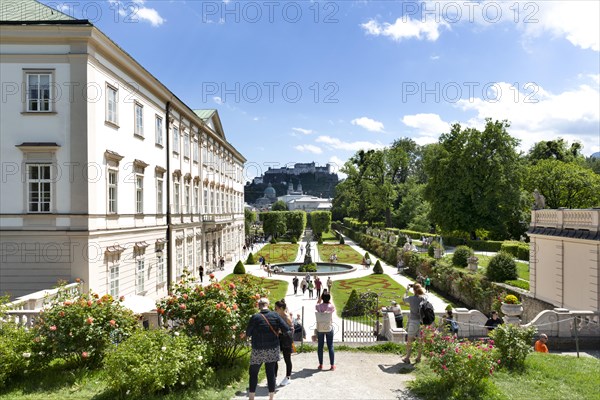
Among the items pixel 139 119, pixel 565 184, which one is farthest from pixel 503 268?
pixel 565 184

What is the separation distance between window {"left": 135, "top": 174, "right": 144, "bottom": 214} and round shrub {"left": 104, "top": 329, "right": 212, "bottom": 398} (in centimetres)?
1336

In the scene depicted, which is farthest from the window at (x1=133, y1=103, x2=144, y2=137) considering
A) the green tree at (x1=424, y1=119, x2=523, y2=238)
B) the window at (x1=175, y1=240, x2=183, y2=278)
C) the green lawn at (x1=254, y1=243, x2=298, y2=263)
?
the green tree at (x1=424, y1=119, x2=523, y2=238)

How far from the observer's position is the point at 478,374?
746 centimetres

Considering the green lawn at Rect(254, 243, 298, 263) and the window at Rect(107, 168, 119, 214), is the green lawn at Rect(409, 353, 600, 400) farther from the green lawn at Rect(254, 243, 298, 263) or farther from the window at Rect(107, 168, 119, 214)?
the green lawn at Rect(254, 243, 298, 263)

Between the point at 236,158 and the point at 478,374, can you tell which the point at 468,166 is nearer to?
the point at 236,158

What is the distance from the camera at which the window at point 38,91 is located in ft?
50.9

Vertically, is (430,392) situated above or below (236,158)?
below

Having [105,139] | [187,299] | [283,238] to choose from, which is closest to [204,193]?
[105,139]

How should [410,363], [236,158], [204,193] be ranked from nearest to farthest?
[410,363]
[204,193]
[236,158]

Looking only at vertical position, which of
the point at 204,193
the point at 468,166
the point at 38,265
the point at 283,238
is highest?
the point at 468,166

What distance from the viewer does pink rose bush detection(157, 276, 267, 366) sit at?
831cm

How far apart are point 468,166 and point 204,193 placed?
27.4 meters

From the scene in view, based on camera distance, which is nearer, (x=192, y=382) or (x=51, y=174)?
(x=192, y=382)

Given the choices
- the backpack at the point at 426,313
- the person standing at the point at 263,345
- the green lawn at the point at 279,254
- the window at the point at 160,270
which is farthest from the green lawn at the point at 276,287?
the person standing at the point at 263,345
